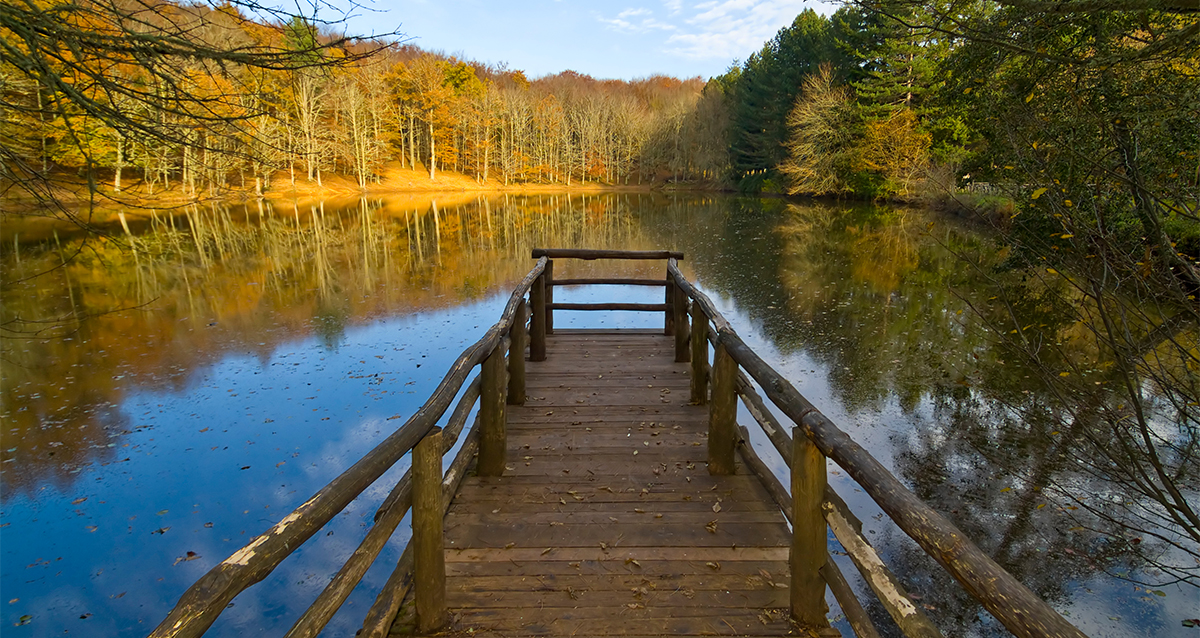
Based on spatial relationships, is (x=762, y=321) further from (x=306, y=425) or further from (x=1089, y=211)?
(x=306, y=425)

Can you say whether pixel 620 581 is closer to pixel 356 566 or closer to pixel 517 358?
pixel 356 566

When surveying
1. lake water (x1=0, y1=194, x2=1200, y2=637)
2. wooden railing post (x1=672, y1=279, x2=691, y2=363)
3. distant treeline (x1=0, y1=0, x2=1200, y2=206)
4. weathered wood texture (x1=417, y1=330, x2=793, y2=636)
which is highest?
distant treeline (x1=0, y1=0, x2=1200, y2=206)

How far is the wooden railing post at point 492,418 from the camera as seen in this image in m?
3.92

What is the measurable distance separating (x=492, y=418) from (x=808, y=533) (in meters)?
2.13

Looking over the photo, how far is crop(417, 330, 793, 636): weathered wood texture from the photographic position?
279 cm

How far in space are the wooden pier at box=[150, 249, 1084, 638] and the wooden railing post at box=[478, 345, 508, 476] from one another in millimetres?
13

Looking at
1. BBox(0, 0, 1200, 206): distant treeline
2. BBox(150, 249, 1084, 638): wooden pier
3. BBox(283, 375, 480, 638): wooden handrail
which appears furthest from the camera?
BBox(0, 0, 1200, 206): distant treeline

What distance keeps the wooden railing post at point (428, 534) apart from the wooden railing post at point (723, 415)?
6.43ft

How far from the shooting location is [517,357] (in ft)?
17.5

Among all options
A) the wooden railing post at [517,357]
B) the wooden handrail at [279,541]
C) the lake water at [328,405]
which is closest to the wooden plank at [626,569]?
the wooden handrail at [279,541]

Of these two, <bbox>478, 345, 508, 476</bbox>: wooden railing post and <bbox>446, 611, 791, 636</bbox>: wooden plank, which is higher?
<bbox>478, 345, 508, 476</bbox>: wooden railing post

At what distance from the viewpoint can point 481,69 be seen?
243 feet

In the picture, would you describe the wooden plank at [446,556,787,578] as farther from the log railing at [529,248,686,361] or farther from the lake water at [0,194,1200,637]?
the log railing at [529,248,686,361]

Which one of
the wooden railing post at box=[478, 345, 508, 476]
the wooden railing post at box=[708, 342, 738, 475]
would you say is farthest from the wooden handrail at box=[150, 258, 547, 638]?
the wooden railing post at box=[708, 342, 738, 475]
